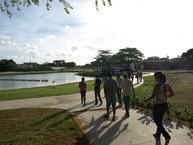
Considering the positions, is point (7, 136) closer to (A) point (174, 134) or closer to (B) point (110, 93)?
(B) point (110, 93)

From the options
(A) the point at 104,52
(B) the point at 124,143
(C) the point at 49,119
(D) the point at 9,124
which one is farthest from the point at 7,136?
(A) the point at 104,52

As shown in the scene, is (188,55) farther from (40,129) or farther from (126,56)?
(40,129)

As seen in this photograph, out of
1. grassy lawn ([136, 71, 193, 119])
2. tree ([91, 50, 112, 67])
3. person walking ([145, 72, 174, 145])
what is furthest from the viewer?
tree ([91, 50, 112, 67])

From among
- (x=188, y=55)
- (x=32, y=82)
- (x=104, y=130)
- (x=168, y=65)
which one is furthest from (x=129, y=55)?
(x=104, y=130)

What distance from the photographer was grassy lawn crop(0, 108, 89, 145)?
25.3ft

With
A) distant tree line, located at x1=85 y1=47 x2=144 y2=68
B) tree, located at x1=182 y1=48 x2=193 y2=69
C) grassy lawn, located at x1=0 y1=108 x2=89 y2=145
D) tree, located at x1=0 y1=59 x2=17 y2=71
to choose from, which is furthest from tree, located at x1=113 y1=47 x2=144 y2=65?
grassy lawn, located at x1=0 y1=108 x2=89 y2=145

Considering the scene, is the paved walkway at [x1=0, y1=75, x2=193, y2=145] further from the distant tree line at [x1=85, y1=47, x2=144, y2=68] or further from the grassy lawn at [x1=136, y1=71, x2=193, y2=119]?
the distant tree line at [x1=85, y1=47, x2=144, y2=68]

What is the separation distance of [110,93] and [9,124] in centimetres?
380

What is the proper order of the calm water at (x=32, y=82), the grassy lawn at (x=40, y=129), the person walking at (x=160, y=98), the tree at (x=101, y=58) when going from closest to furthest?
1. the person walking at (x=160, y=98)
2. the grassy lawn at (x=40, y=129)
3. the calm water at (x=32, y=82)
4. the tree at (x=101, y=58)

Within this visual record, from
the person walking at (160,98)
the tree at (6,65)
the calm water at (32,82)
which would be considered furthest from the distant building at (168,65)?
the person walking at (160,98)

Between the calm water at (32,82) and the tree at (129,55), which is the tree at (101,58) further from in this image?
the calm water at (32,82)

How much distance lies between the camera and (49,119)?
10.7m

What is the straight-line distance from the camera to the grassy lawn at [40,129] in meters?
7.72

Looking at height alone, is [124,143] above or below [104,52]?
below
